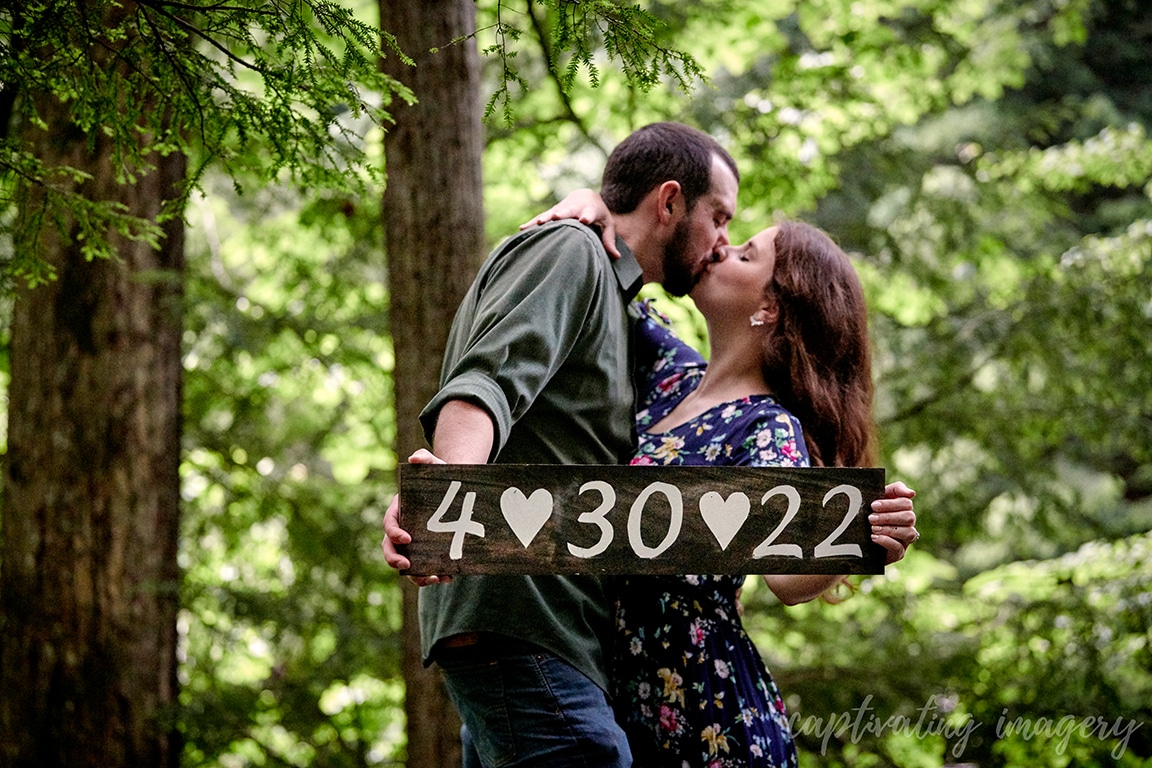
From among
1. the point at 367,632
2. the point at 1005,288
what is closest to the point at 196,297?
the point at 367,632

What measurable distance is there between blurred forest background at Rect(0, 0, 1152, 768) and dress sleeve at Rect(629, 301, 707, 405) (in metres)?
1.76

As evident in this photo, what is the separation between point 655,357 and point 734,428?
444 mm

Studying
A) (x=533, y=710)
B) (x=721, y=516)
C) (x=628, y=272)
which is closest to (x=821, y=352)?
(x=628, y=272)

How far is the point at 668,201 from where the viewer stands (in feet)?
7.46

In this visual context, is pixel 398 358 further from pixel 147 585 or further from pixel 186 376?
pixel 186 376

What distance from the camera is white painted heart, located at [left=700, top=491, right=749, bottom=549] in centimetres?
149

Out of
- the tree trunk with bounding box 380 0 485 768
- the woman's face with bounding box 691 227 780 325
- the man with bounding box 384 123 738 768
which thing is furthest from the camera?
the tree trunk with bounding box 380 0 485 768

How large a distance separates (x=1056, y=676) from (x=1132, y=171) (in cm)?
314

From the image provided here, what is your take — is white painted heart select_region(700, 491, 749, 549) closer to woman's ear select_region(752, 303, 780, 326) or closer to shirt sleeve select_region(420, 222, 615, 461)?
shirt sleeve select_region(420, 222, 615, 461)

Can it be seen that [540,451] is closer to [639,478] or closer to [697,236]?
[639,478]

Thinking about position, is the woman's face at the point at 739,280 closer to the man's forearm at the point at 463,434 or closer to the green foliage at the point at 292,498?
the man's forearm at the point at 463,434

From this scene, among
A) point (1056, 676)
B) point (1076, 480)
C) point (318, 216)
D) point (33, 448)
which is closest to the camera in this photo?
point (33, 448)

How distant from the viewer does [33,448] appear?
389 cm

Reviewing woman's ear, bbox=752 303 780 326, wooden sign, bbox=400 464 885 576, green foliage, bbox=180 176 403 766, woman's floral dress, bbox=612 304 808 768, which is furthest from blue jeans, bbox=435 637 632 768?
green foliage, bbox=180 176 403 766
